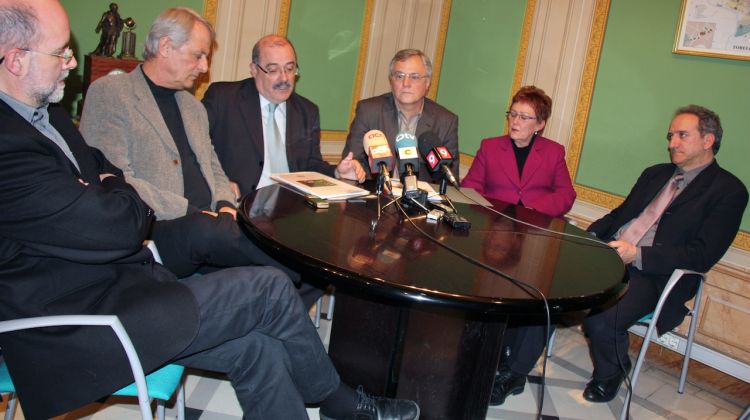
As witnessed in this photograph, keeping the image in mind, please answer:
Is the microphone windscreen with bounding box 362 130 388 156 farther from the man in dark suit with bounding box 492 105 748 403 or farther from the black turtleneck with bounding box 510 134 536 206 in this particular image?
the black turtleneck with bounding box 510 134 536 206

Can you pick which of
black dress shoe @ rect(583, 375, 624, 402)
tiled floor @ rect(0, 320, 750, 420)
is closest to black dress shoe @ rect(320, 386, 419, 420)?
tiled floor @ rect(0, 320, 750, 420)

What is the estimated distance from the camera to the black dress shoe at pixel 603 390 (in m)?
3.12

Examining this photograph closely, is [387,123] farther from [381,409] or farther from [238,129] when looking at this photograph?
[381,409]

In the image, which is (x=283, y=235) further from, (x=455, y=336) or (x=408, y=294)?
(x=455, y=336)

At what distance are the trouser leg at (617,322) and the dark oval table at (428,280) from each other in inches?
20.0

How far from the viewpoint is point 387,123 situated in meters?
3.64

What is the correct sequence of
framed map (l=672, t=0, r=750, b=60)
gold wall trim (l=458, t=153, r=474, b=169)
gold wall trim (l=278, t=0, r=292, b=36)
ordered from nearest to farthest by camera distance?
framed map (l=672, t=0, r=750, b=60)
gold wall trim (l=278, t=0, r=292, b=36)
gold wall trim (l=458, t=153, r=474, b=169)

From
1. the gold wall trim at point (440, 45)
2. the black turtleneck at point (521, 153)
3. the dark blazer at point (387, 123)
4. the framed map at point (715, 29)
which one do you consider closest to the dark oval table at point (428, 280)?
the black turtleneck at point (521, 153)

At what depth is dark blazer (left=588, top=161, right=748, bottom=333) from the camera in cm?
299

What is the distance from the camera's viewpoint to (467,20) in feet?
15.8

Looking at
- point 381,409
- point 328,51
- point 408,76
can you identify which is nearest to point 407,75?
point 408,76

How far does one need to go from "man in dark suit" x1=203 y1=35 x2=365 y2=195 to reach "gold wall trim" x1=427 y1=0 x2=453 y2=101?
1.86m

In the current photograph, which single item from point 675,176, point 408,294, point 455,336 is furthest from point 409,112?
point 408,294

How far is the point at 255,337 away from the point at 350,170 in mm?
1257
